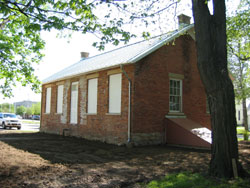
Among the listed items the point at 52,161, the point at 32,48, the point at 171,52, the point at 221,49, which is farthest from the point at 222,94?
the point at 32,48

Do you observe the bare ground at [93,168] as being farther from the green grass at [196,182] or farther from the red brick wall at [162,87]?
the red brick wall at [162,87]

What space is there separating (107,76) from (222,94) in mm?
8564

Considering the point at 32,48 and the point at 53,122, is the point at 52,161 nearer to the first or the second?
the point at 32,48

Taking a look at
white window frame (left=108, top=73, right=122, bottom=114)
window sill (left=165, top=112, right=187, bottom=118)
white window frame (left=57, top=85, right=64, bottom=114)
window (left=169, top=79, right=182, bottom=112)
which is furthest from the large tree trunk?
white window frame (left=57, top=85, right=64, bottom=114)

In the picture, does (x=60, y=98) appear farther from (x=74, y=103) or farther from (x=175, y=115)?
(x=175, y=115)

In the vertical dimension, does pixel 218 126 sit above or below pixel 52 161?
above

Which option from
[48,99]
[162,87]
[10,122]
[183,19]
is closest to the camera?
[162,87]

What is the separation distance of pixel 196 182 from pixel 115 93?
325 inches

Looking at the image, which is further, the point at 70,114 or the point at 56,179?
the point at 70,114

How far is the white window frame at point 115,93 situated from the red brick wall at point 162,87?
1162 millimetres

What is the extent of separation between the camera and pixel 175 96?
14.4 m

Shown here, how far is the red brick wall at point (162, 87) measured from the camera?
41.0ft

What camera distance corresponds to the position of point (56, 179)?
6133mm

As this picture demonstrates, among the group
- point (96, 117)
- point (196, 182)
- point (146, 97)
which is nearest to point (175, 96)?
point (146, 97)
